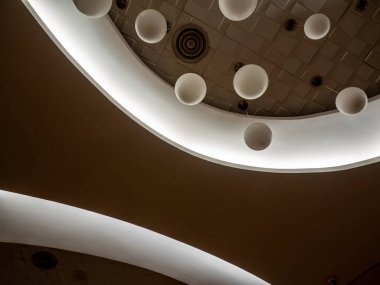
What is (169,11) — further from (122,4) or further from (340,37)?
(340,37)

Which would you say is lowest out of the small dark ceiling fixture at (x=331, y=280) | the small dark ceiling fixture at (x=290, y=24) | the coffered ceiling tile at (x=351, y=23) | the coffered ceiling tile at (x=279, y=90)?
the small dark ceiling fixture at (x=331, y=280)

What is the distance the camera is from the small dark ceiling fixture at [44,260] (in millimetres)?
4746

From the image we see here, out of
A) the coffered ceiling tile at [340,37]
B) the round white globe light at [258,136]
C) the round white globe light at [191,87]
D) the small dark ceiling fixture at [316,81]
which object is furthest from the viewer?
the small dark ceiling fixture at [316,81]

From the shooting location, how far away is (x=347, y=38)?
3.74 meters

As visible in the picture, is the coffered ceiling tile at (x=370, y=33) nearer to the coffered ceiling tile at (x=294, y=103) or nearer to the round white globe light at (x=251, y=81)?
the coffered ceiling tile at (x=294, y=103)

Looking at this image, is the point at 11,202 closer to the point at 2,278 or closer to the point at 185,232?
the point at 2,278

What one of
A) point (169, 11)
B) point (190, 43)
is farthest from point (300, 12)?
point (169, 11)

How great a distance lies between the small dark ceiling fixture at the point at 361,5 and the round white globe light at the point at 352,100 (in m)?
1.09

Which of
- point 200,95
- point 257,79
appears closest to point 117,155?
point 200,95

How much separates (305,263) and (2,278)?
12.1ft

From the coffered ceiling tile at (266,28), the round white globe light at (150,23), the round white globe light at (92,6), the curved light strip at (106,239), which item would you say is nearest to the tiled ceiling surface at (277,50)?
the coffered ceiling tile at (266,28)

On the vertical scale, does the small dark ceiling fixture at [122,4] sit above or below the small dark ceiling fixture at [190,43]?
above

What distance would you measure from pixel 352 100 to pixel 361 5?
118 centimetres

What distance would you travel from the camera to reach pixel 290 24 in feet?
12.0
